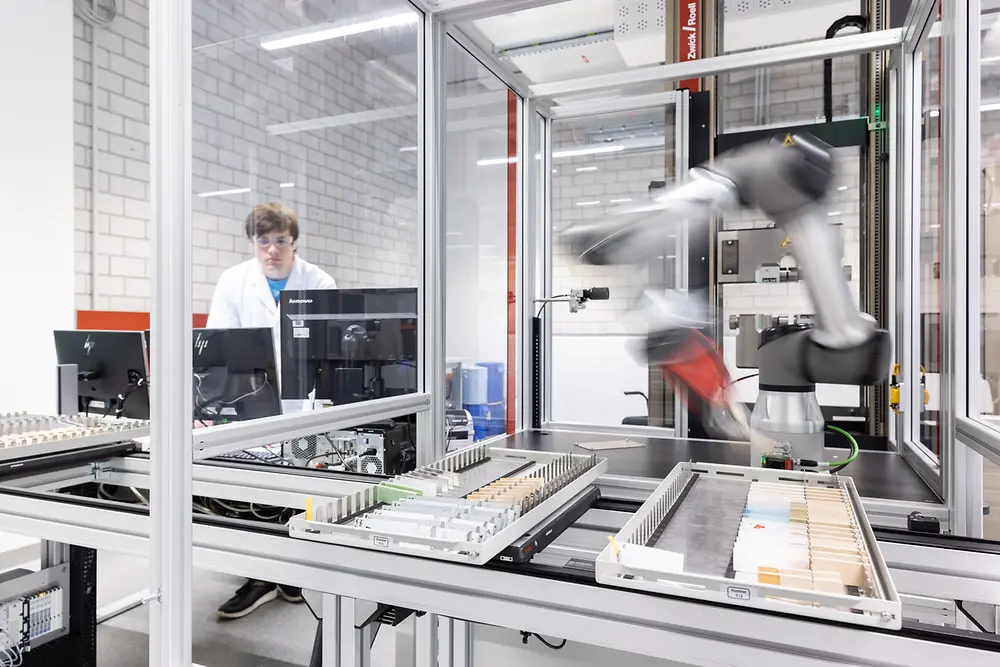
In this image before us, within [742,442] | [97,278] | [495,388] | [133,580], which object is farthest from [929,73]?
[97,278]

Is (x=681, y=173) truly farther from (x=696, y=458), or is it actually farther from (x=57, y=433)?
(x=57, y=433)

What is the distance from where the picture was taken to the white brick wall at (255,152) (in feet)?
6.13

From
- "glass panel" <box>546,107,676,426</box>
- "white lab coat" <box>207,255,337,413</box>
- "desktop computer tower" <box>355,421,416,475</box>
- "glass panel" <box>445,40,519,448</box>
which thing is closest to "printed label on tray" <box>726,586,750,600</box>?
"desktop computer tower" <box>355,421,416,475</box>

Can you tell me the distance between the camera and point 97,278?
12.5 feet

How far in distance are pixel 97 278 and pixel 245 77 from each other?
5.89ft

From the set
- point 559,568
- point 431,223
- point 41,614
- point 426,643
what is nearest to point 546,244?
point 431,223

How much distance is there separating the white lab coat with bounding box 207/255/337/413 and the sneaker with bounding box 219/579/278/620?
1.44m

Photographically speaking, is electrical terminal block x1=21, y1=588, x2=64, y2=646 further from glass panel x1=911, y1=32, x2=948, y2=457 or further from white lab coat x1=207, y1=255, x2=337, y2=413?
glass panel x1=911, y1=32, x2=948, y2=457

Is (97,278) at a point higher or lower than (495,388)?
higher

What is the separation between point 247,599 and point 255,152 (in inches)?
80.8

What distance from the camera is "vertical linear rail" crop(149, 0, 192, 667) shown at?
1047mm

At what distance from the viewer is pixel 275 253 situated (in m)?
2.48

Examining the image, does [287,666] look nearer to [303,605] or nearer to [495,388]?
[303,605]

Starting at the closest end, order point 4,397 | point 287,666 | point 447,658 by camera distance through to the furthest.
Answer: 1. point 447,658
2. point 287,666
3. point 4,397
